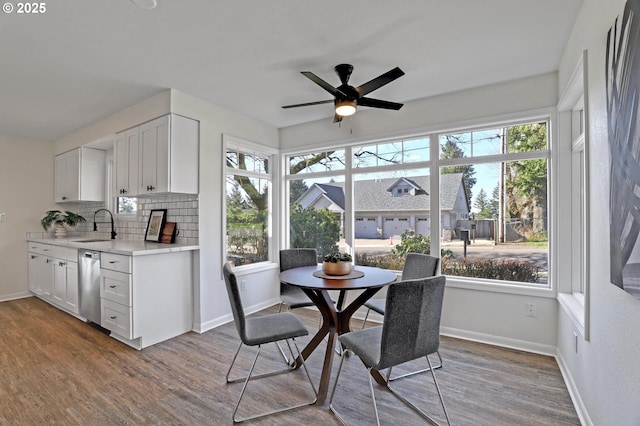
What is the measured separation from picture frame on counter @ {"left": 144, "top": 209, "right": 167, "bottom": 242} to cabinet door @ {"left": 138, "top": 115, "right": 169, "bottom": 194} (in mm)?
441

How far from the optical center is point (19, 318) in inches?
152

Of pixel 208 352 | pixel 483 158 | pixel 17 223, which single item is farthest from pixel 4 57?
pixel 483 158

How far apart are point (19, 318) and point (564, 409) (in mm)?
5633

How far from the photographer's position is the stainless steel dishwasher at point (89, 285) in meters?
3.38

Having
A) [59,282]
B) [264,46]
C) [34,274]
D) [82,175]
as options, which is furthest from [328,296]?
[34,274]

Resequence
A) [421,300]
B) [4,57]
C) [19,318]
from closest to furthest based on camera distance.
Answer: [421,300] < [4,57] < [19,318]

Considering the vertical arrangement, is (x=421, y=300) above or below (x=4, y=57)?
below

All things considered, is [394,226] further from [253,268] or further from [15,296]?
[15,296]

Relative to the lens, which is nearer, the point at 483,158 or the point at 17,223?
the point at 483,158

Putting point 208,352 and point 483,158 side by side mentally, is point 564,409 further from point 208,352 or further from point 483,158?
point 208,352

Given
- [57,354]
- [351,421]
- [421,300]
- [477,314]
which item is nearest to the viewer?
[421,300]

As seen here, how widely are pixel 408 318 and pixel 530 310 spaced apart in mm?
1945

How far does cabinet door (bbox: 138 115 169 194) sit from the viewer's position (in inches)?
128

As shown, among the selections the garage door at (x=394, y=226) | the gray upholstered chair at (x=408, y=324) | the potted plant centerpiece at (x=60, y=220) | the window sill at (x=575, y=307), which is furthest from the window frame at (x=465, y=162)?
the potted plant centerpiece at (x=60, y=220)
